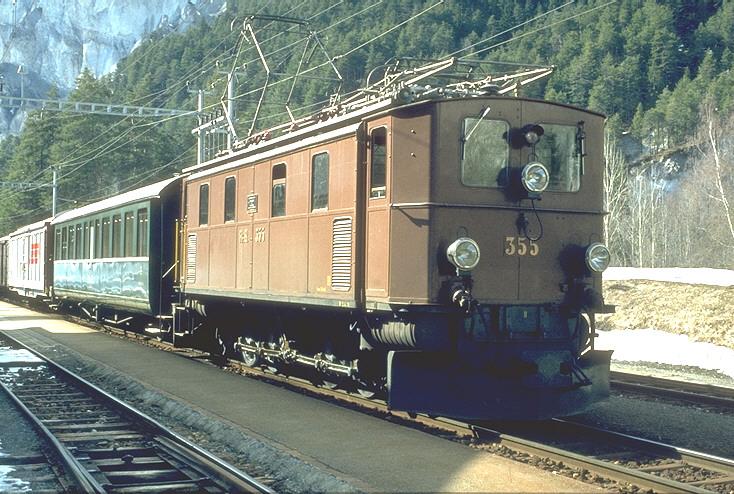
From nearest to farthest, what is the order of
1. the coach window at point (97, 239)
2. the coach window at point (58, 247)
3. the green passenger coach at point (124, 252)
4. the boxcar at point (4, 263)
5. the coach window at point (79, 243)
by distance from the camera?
the green passenger coach at point (124, 252) → the coach window at point (97, 239) → the coach window at point (79, 243) → the coach window at point (58, 247) → the boxcar at point (4, 263)

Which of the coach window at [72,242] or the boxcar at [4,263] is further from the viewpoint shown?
the boxcar at [4,263]

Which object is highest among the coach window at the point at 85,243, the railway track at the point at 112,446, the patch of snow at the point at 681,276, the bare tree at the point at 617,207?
the bare tree at the point at 617,207

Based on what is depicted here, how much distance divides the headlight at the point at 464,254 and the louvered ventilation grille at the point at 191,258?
304 inches

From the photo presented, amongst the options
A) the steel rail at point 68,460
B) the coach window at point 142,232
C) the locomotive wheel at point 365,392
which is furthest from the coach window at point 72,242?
the locomotive wheel at point 365,392

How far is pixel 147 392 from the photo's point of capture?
41.0ft

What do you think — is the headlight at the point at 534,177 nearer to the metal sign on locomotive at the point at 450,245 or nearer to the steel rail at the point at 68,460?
the metal sign on locomotive at the point at 450,245

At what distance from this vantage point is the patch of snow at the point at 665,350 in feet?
57.4

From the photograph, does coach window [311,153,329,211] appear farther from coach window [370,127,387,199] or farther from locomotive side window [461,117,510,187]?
locomotive side window [461,117,510,187]

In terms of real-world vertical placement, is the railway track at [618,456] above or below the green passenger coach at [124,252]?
below

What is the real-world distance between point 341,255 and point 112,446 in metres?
3.21

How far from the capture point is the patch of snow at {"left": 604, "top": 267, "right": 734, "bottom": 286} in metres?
23.4

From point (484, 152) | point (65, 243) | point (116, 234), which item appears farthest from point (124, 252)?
point (484, 152)

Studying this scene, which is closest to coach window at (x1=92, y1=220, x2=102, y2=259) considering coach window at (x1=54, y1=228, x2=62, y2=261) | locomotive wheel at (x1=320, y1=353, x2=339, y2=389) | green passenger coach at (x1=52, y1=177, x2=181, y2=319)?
green passenger coach at (x1=52, y1=177, x2=181, y2=319)

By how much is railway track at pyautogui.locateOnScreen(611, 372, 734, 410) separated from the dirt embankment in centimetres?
571
